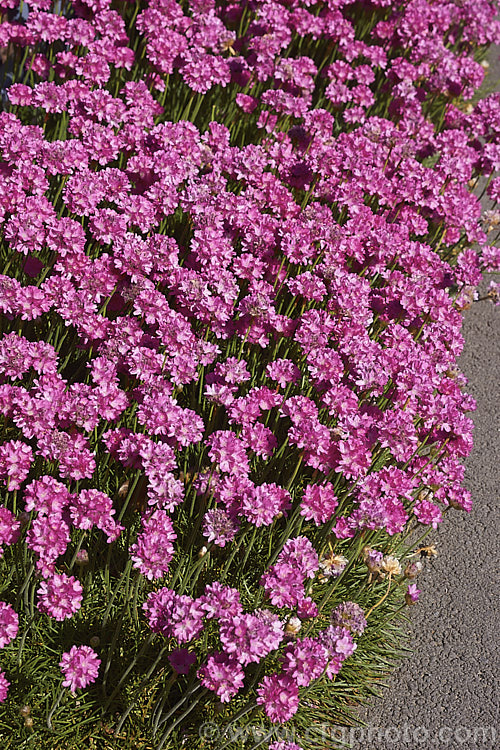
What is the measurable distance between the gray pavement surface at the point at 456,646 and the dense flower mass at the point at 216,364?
0.64 ft

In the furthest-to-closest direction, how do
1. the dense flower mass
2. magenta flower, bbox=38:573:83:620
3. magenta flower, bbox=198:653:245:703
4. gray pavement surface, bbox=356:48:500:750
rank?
1. gray pavement surface, bbox=356:48:500:750
2. the dense flower mass
3. magenta flower, bbox=38:573:83:620
4. magenta flower, bbox=198:653:245:703

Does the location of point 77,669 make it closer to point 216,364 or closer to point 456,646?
point 216,364

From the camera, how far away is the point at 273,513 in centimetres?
285

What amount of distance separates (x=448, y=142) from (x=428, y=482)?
2.60 meters

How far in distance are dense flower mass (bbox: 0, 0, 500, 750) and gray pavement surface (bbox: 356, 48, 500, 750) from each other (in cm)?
20

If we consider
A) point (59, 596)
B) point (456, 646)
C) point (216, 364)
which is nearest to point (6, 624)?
point (59, 596)

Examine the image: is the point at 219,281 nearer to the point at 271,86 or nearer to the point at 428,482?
the point at 428,482

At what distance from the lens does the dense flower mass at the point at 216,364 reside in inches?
110

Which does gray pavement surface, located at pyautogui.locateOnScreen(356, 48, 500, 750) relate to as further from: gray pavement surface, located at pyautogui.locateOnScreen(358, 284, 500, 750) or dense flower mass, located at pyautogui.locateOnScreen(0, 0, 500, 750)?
dense flower mass, located at pyautogui.locateOnScreen(0, 0, 500, 750)

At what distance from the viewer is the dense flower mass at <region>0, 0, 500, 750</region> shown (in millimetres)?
2787

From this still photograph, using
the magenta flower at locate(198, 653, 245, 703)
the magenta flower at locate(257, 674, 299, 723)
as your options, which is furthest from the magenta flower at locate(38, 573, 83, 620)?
the magenta flower at locate(257, 674, 299, 723)

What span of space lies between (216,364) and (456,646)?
63.4 inches

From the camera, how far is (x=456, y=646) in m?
3.58

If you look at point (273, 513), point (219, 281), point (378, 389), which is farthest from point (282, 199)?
point (273, 513)
